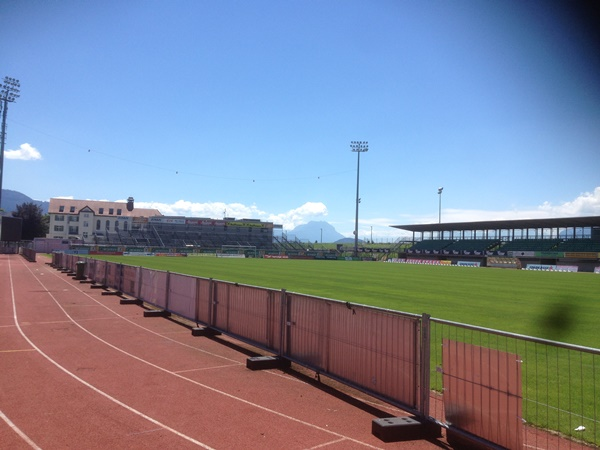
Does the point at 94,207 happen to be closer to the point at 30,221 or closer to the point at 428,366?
the point at 30,221

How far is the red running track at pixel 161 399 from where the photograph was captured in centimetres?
554

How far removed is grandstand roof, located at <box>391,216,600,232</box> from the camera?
6475cm

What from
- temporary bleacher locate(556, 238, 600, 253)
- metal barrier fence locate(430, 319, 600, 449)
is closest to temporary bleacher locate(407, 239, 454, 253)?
temporary bleacher locate(556, 238, 600, 253)

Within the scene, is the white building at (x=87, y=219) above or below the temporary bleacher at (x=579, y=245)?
above

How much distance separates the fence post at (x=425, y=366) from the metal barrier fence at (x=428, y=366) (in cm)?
1

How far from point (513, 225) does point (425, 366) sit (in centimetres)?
7649

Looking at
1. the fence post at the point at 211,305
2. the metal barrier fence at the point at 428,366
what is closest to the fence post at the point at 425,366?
the metal barrier fence at the point at 428,366

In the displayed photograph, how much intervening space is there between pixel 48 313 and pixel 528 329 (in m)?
15.9

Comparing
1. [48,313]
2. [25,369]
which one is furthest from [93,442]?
[48,313]

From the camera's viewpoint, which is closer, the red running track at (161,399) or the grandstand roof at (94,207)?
the red running track at (161,399)

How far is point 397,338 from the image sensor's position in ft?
20.2

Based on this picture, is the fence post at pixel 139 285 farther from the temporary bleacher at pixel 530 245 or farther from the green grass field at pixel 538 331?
the temporary bleacher at pixel 530 245

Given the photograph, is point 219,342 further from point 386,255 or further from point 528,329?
point 386,255

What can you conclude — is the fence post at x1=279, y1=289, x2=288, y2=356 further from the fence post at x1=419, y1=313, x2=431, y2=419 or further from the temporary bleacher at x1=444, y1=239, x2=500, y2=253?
the temporary bleacher at x1=444, y1=239, x2=500, y2=253
